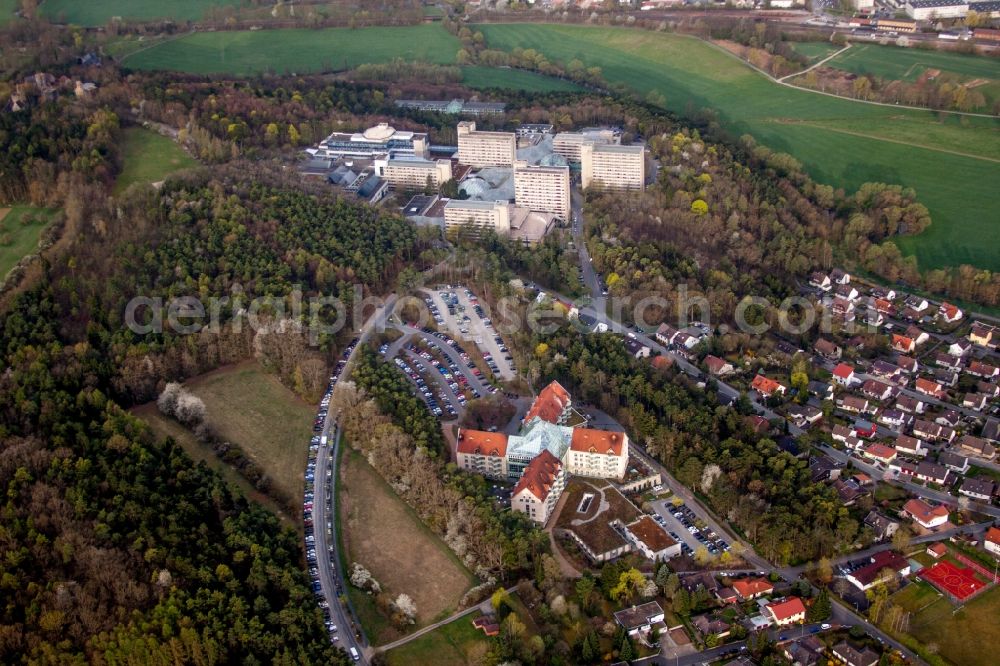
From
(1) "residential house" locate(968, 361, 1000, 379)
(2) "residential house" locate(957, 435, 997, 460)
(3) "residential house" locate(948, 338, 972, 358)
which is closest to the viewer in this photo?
(2) "residential house" locate(957, 435, 997, 460)

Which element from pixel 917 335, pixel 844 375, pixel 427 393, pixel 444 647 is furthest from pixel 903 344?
pixel 444 647

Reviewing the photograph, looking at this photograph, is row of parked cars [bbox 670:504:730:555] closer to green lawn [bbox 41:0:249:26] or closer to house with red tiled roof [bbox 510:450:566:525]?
house with red tiled roof [bbox 510:450:566:525]

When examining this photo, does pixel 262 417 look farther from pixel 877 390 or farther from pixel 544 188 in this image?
pixel 877 390

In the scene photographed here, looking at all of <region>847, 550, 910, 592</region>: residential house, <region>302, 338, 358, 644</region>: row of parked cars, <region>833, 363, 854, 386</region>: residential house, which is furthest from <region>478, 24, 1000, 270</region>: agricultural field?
<region>302, 338, 358, 644</region>: row of parked cars

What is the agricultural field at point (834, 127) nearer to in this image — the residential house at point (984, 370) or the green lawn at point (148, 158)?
the residential house at point (984, 370)

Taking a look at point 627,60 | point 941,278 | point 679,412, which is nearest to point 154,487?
point 679,412

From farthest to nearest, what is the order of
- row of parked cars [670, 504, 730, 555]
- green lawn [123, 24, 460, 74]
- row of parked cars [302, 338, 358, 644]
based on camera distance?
1. green lawn [123, 24, 460, 74]
2. row of parked cars [670, 504, 730, 555]
3. row of parked cars [302, 338, 358, 644]

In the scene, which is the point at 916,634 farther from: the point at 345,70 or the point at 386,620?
the point at 345,70

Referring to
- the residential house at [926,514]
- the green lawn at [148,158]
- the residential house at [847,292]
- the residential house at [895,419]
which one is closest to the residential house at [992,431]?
the residential house at [895,419]
